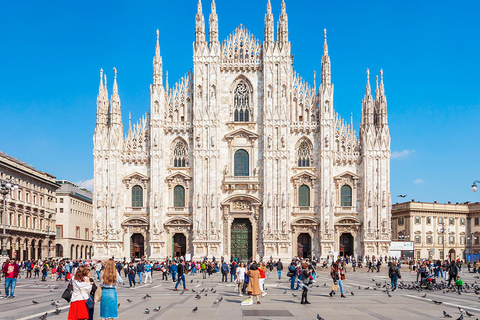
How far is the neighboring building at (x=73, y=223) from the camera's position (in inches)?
3804

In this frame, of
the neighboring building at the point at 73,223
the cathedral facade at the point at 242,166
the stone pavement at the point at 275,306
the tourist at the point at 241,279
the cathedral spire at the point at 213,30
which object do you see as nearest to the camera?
the stone pavement at the point at 275,306

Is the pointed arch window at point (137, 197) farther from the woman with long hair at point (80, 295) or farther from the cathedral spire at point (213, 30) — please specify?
the woman with long hair at point (80, 295)

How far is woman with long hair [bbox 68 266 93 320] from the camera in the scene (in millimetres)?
13484

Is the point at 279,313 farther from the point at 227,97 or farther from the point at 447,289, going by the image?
the point at 227,97

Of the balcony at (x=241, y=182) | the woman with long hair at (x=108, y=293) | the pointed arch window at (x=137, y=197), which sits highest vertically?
the balcony at (x=241, y=182)

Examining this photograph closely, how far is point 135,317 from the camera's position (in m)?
19.0

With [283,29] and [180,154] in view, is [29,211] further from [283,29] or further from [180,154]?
[283,29]

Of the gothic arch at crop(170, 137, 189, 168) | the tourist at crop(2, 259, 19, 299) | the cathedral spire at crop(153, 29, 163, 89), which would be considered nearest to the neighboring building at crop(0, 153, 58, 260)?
the gothic arch at crop(170, 137, 189, 168)

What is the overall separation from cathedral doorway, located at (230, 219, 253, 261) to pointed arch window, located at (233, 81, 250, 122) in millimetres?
10669

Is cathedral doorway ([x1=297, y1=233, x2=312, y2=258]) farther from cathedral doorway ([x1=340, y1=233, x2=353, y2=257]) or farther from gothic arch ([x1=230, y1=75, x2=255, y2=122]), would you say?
gothic arch ([x1=230, y1=75, x2=255, y2=122])

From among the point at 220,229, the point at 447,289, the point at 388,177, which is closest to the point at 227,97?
the point at 220,229

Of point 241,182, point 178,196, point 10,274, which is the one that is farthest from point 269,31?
point 10,274

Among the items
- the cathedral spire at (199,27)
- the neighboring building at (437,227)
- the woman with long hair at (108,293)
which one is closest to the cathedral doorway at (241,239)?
the cathedral spire at (199,27)

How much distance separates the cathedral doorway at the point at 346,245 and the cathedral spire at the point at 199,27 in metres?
24.9
